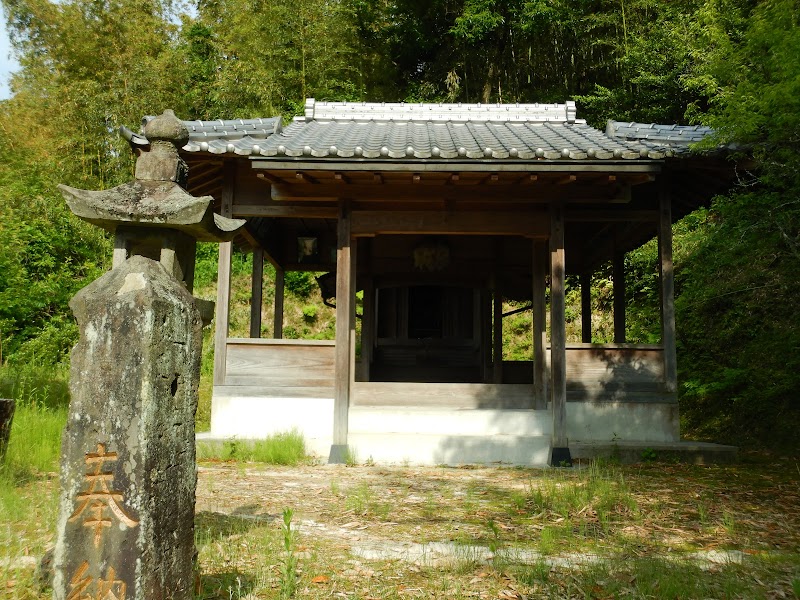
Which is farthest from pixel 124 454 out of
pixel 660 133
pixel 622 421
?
pixel 660 133

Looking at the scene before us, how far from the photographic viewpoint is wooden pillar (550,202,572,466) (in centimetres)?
780

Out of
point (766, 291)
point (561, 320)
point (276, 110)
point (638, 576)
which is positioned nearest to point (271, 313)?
point (276, 110)

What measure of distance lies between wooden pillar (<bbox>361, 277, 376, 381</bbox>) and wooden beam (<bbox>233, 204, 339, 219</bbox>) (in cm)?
314

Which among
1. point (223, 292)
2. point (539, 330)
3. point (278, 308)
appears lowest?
point (539, 330)

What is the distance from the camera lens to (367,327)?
11.7 metres

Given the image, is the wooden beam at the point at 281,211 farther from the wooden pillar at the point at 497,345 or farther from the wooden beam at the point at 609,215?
the wooden pillar at the point at 497,345

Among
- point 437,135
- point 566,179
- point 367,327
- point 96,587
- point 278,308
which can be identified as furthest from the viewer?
point 278,308

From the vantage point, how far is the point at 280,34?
21234 mm

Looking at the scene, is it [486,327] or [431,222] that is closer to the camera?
[431,222]

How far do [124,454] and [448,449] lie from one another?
5779mm

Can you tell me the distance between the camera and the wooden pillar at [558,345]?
307 inches

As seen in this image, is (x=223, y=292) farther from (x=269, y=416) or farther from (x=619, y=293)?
(x=619, y=293)

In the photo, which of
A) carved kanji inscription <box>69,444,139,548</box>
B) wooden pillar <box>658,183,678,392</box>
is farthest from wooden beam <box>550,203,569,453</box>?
carved kanji inscription <box>69,444,139,548</box>

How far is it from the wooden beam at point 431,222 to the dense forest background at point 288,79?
14.7 feet
